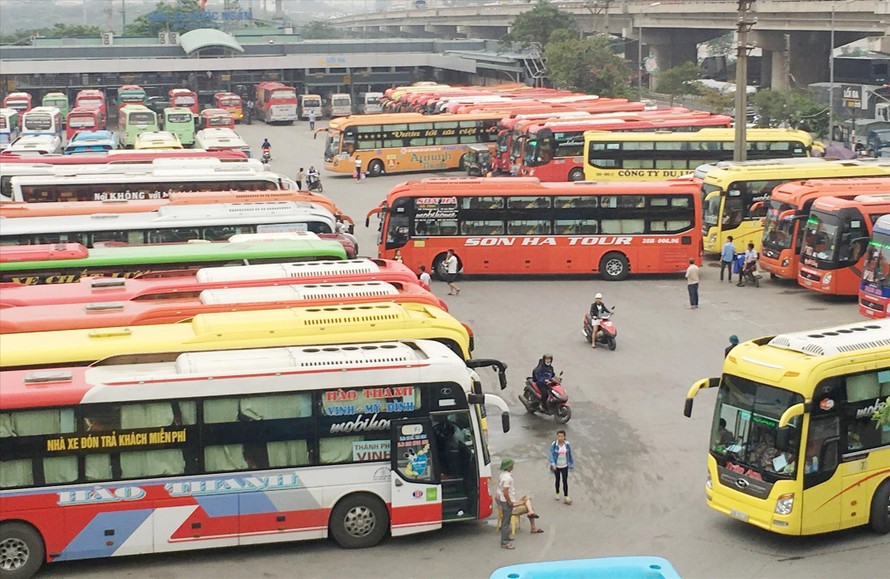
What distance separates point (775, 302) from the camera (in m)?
28.8

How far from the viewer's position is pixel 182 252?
23156 mm

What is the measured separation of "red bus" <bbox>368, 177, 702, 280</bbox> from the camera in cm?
3053

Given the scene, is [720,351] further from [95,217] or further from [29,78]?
[29,78]

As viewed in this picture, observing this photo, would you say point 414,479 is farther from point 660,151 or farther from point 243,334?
point 660,151

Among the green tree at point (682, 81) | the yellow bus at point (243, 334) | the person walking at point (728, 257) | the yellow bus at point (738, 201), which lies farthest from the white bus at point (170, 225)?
the green tree at point (682, 81)

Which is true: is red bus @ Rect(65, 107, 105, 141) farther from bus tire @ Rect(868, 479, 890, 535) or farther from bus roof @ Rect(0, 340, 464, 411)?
bus tire @ Rect(868, 479, 890, 535)

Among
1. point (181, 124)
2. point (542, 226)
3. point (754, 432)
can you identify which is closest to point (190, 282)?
point (754, 432)

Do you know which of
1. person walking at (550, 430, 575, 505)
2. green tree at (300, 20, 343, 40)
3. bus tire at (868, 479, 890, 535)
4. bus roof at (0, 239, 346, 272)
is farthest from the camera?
green tree at (300, 20, 343, 40)

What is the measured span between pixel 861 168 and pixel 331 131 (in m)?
23.1

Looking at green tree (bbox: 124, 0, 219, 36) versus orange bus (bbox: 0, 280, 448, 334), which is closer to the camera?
orange bus (bbox: 0, 280, 448, 334)

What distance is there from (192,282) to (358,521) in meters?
6.17

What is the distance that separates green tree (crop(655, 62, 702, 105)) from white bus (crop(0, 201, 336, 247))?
52105mm

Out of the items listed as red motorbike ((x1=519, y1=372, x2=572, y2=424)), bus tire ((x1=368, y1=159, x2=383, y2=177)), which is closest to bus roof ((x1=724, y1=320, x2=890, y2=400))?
red motorbike ((x1=519, y1=372, x2=572, y2=424))

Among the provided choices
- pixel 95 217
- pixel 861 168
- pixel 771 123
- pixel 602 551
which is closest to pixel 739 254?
pixel 861 168
